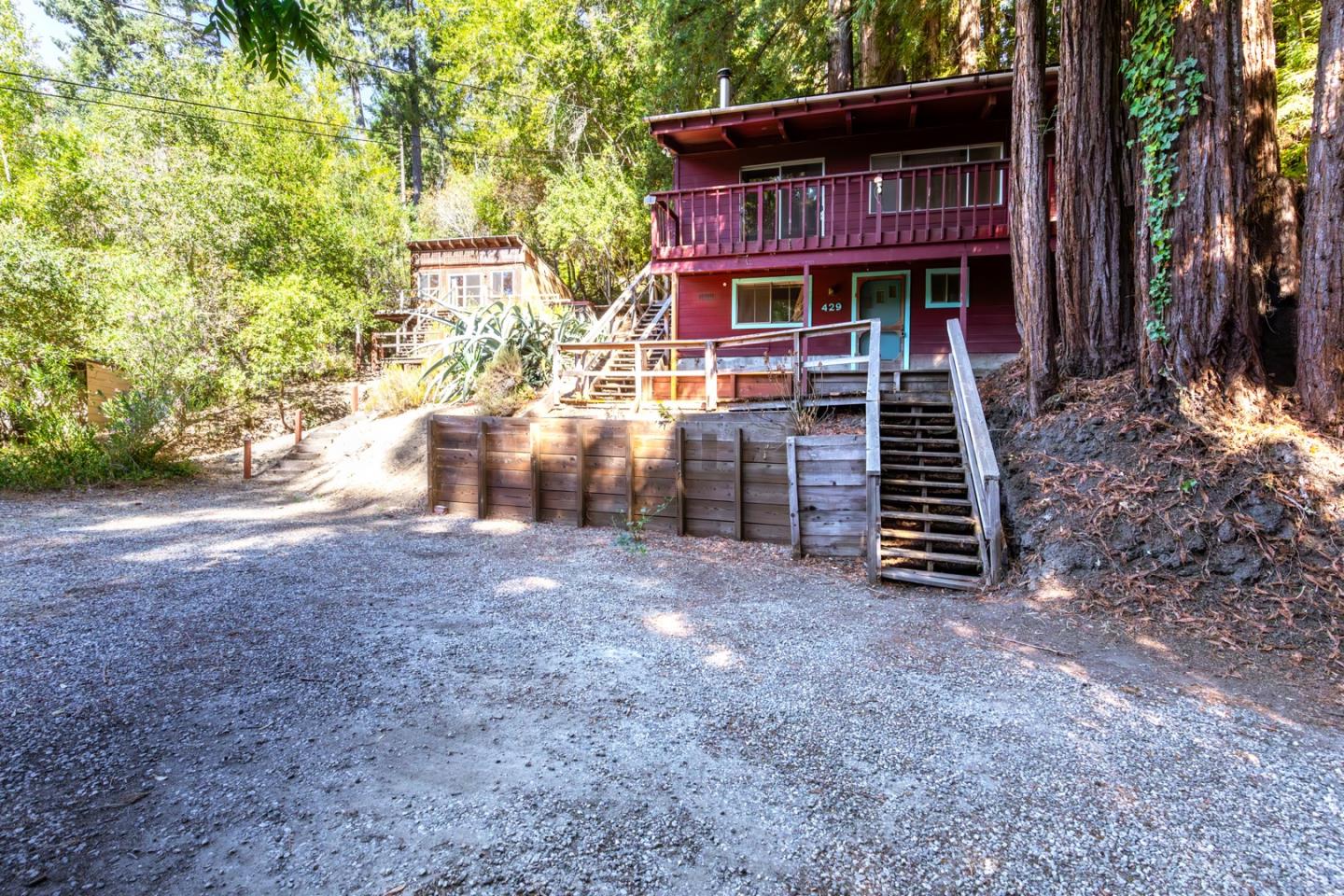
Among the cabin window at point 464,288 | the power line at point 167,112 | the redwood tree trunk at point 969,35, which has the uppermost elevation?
the power line at point 167,112

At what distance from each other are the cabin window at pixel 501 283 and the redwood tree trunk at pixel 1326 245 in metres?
22.7

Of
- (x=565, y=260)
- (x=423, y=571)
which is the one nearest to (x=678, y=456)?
(x=423, y=571)

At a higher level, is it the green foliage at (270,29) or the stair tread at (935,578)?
the green foliage at (270,29)

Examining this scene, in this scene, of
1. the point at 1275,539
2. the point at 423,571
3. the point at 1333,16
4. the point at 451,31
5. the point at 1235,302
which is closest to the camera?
the point at 1275,539

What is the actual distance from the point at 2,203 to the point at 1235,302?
2006cm

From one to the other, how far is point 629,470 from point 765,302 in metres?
8.42

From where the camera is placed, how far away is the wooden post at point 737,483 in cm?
704

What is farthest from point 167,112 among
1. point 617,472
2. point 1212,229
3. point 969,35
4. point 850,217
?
point 1212,229

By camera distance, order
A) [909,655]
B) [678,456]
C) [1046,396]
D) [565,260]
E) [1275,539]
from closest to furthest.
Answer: [909,655] → [1275,539] → [1046,396] → [678,456] → [565,260]

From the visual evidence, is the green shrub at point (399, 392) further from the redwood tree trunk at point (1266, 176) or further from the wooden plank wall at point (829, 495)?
the redwood tree trunk at point (1266, 176)

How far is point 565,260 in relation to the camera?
1172 inches

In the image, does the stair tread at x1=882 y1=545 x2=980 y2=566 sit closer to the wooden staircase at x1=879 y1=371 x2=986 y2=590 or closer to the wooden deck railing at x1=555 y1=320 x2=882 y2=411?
the wooden staircase at x1=879 y1=371 x2=986 y2=590

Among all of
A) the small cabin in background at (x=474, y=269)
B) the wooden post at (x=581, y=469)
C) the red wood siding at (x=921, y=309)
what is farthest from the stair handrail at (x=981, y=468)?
the small cabin in background at (x=474, y=269)

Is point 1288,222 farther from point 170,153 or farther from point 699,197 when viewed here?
point 170,153
